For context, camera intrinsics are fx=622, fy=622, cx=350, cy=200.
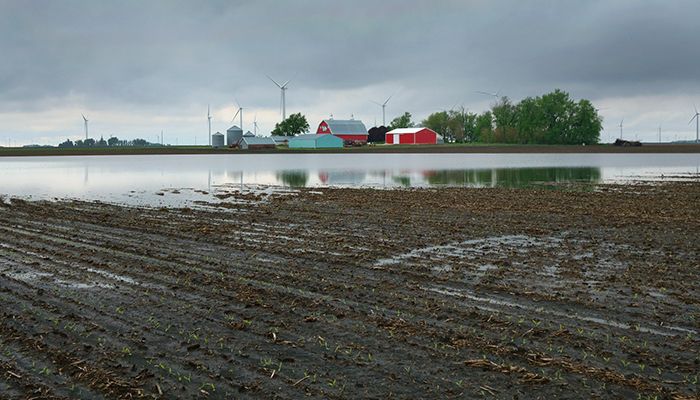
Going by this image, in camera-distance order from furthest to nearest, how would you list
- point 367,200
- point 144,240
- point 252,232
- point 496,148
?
point 496,148, point 367,200, point 252,232, point 144,240

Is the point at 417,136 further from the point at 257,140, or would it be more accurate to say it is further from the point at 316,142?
the point at 257,140

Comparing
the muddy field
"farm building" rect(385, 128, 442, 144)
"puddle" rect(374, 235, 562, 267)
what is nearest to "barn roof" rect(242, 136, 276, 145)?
"farm building" rect(385, 128, 442, 144)

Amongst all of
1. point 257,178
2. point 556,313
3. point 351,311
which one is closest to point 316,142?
point 257,178

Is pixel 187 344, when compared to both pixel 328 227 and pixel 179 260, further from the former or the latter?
pixel 328 227

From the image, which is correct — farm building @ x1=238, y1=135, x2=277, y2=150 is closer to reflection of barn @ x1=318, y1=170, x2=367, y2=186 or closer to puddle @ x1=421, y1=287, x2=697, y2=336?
reflection of barn @ x1=318, y1=170, x2=367, y2=186

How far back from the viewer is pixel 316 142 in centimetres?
18262

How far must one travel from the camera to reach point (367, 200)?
30.3 meters

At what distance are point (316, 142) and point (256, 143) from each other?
58.6 ft

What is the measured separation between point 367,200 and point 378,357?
74.5ft

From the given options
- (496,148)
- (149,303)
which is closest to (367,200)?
(149,303)

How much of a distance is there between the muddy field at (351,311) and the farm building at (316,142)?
163917 mm

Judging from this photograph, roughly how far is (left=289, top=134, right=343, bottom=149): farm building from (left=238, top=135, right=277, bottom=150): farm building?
6464mm

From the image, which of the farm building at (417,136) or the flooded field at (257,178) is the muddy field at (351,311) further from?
the farm building at (417,136)

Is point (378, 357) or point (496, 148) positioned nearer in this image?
point (378, 357)
